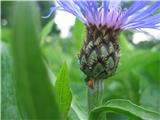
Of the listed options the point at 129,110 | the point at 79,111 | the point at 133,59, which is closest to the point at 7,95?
the point at 79,111

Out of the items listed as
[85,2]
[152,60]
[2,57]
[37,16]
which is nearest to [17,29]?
[37,16]

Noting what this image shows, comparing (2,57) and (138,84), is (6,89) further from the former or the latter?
(138,84)

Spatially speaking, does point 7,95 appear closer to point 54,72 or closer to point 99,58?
point 99,58

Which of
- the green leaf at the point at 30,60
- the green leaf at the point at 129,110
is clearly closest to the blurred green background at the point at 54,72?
the green leaf at the point at 30,60

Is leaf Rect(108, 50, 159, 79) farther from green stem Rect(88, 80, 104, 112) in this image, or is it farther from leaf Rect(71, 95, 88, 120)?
green stem Rect(88, 80, 104, 112)

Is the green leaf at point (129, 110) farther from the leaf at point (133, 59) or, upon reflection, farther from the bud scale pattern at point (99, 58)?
the leaf at point (133, 59)

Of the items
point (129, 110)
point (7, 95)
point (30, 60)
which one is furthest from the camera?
point (7, 95)
